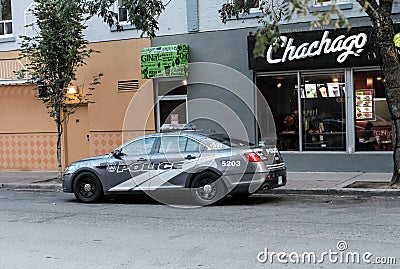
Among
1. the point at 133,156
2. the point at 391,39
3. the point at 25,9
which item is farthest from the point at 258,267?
the point at 25,9

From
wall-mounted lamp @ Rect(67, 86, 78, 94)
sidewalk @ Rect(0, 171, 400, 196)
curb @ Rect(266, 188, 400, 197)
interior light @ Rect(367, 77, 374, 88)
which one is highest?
wall-mounted lamp @ Rect(67, 86, 78, 94)

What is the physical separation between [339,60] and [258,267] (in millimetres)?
10155

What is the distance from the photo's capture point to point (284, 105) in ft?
56.3

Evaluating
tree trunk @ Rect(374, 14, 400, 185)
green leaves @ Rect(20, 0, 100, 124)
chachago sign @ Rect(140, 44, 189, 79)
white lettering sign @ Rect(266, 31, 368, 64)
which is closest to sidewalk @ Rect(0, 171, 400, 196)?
tree trunk @ Rect(374, 14, 400, 185)

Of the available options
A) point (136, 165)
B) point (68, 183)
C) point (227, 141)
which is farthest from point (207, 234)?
point (68, 183)

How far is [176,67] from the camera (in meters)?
17.6

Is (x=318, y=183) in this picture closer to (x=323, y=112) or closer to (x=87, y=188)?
(x=323, y=112)

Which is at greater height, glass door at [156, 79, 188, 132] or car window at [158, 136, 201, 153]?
glass door at [156, 79, 188, 132]

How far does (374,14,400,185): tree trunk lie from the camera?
12.7 m

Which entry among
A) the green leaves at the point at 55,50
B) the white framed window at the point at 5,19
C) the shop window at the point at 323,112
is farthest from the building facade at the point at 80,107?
the shop window at the point at 323,112

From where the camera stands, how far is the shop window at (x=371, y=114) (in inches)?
630

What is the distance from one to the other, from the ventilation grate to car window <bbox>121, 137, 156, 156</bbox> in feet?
20.6

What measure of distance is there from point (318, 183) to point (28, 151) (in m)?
10.7

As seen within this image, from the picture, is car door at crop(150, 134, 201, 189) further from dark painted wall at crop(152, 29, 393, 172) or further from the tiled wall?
the tiled wall
